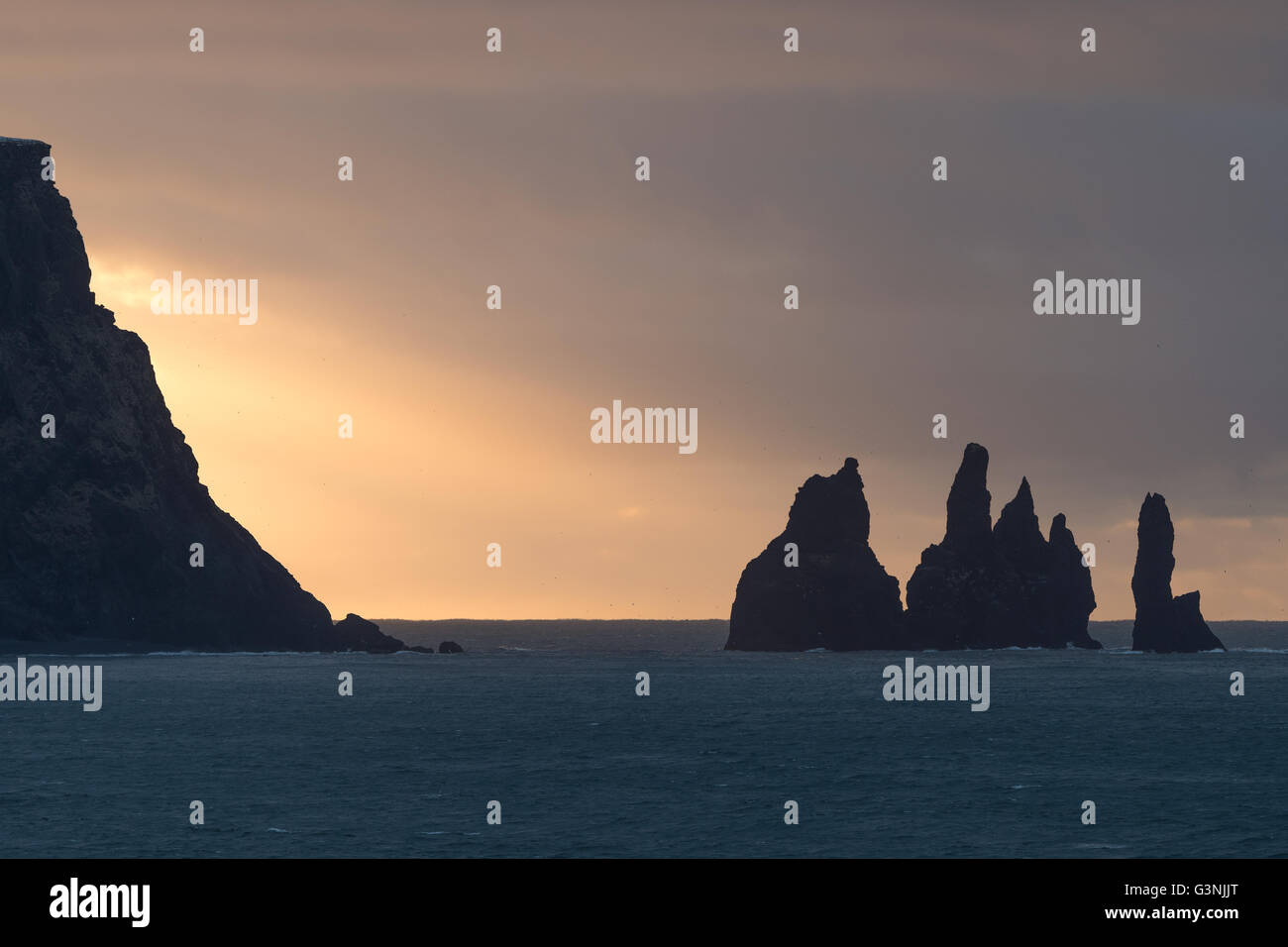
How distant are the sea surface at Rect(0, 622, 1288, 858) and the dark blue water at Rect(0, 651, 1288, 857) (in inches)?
9.8

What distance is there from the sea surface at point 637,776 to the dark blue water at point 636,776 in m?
0.25

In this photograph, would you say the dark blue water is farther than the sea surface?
Yes

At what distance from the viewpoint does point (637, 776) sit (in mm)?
84875

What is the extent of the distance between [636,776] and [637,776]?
6 cm

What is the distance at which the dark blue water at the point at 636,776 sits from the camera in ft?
209

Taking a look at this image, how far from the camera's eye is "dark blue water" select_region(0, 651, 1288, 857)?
63594 millimetres

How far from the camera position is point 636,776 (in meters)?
84.9

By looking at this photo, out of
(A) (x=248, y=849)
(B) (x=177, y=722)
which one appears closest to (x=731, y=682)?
(B) (x=177, y=722)

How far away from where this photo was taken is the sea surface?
6347 cm

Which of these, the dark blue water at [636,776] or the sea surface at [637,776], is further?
the dark blue water at [636,776]

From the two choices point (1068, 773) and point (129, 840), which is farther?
point (1068, 773)
